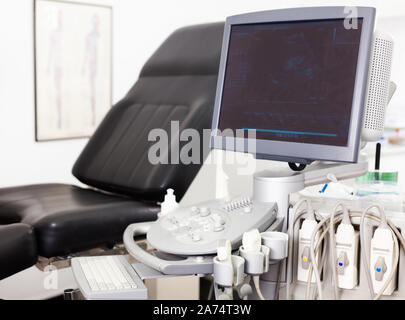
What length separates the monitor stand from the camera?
3.58 ft

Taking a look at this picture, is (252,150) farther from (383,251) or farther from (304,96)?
(383,251)

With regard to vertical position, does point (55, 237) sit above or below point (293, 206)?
below

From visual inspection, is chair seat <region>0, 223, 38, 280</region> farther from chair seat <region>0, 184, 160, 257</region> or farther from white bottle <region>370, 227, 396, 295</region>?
white bottle <region>370, 227, 396, 295</region>

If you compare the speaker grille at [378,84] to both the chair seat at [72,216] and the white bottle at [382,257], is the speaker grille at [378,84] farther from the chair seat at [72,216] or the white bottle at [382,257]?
the chair seat at [72,216]

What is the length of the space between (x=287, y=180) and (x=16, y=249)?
72cm

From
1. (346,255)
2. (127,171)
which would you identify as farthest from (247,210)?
(127,171)

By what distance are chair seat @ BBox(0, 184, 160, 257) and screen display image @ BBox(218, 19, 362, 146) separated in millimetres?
555

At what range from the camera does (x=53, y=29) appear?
2475 millimetres

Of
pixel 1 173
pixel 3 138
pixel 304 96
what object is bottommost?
pixel 1 173

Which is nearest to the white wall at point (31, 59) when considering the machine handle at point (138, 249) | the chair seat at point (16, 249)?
the chair seat at point (16, 249)

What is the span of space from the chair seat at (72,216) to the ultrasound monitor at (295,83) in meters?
0.53

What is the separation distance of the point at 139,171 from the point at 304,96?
2.90 feet

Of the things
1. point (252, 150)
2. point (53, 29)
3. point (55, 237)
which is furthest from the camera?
point (53, 29)

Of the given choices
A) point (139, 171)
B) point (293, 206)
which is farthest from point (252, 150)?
point (139, 171)
